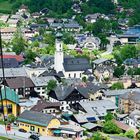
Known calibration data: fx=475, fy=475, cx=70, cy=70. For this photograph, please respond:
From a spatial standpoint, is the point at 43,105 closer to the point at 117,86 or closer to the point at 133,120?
the point at 133,120

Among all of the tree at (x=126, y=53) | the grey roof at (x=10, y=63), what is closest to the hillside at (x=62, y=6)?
the tree at (x=126, y=53)

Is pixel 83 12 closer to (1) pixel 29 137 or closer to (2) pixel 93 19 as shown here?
(2) pixel 93 19

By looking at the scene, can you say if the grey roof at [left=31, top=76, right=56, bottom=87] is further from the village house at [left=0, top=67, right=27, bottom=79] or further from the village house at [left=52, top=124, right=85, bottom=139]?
the village house at [left=52, top=124, right=85, bottom=139]

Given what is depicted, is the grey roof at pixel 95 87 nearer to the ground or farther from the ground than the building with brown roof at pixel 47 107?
farther from the ground

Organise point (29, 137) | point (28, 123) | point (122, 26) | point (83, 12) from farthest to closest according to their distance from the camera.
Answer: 1. point (83, 12)
2. point (122, 26)
3. point (28, 123)
4. point (29, 137)

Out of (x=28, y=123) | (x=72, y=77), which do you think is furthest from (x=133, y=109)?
(x=72, y=77)

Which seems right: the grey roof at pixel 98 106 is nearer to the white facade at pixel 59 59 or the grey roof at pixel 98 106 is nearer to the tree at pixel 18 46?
the white facade at pixel 59 59
